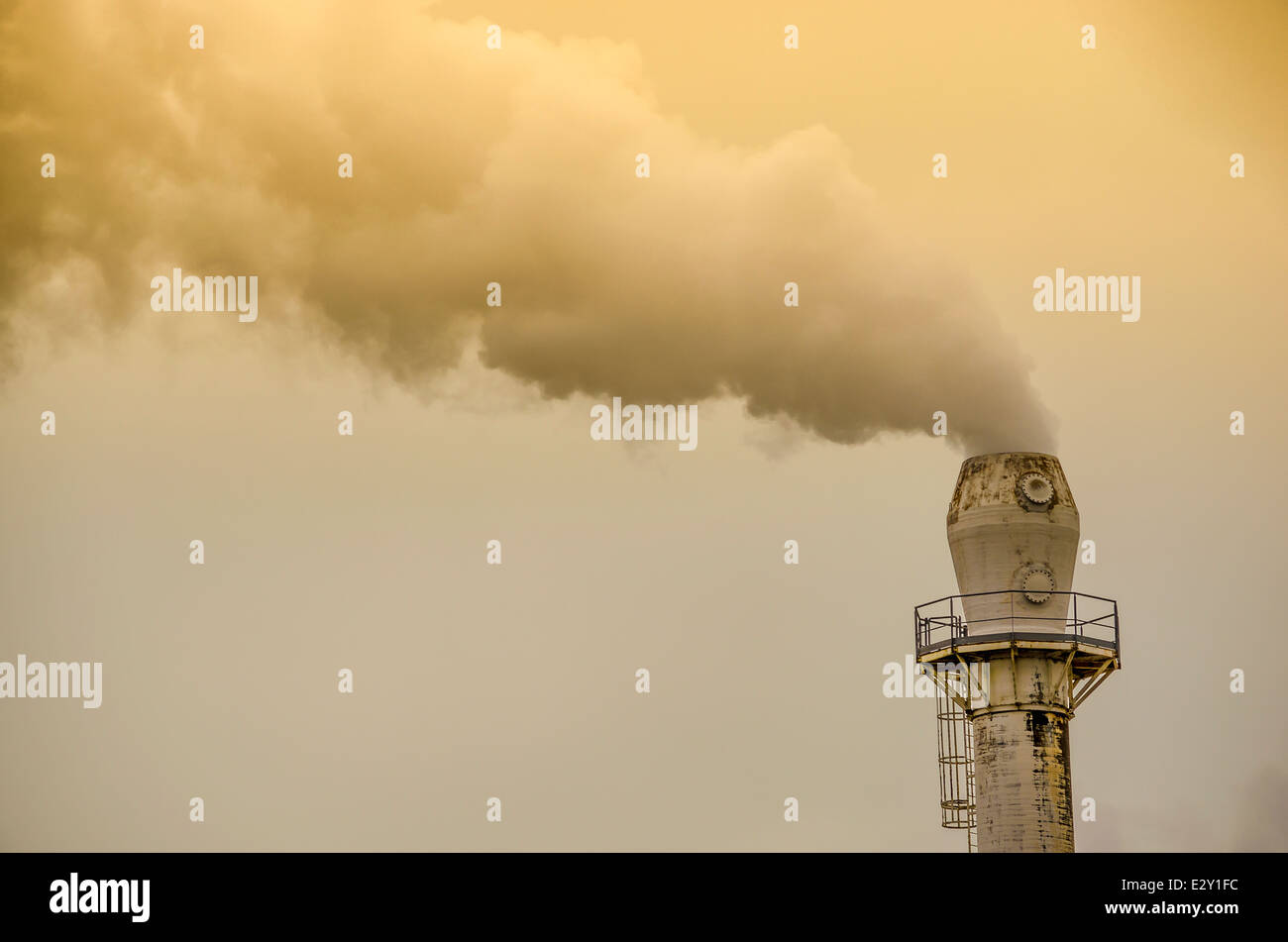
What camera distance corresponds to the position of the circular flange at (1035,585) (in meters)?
37.3

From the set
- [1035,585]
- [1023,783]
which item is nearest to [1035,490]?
[1035,585]

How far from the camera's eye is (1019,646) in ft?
121

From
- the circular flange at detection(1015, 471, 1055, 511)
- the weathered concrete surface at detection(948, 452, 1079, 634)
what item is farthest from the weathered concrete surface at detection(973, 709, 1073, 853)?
the circular flange at detection(1015, 471, 1055, 511)

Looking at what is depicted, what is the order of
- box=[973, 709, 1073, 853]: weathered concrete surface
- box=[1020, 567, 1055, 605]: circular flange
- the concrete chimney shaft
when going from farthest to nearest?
1. box=[1020, 567, 1055, 605]: circular flange
2. the concrete chimney shaft
3. box=[973, 709, 1073, 853]: weathered concrete surface

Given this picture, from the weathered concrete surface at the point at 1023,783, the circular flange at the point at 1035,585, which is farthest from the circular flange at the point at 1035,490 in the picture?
the weathered concrete surface at the point at 1023,783

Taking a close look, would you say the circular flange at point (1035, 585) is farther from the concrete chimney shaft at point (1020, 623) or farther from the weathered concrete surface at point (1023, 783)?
the weathered concrete surface at point (1023, 783)

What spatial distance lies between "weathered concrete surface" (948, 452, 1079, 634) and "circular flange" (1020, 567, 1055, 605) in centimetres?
4

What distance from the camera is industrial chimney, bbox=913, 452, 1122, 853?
1449 inches

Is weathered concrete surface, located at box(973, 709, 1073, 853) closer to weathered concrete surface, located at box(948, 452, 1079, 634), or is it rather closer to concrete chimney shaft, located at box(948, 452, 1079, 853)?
concrete chimney shaft, located at box(948, 452, 1079, 853)
